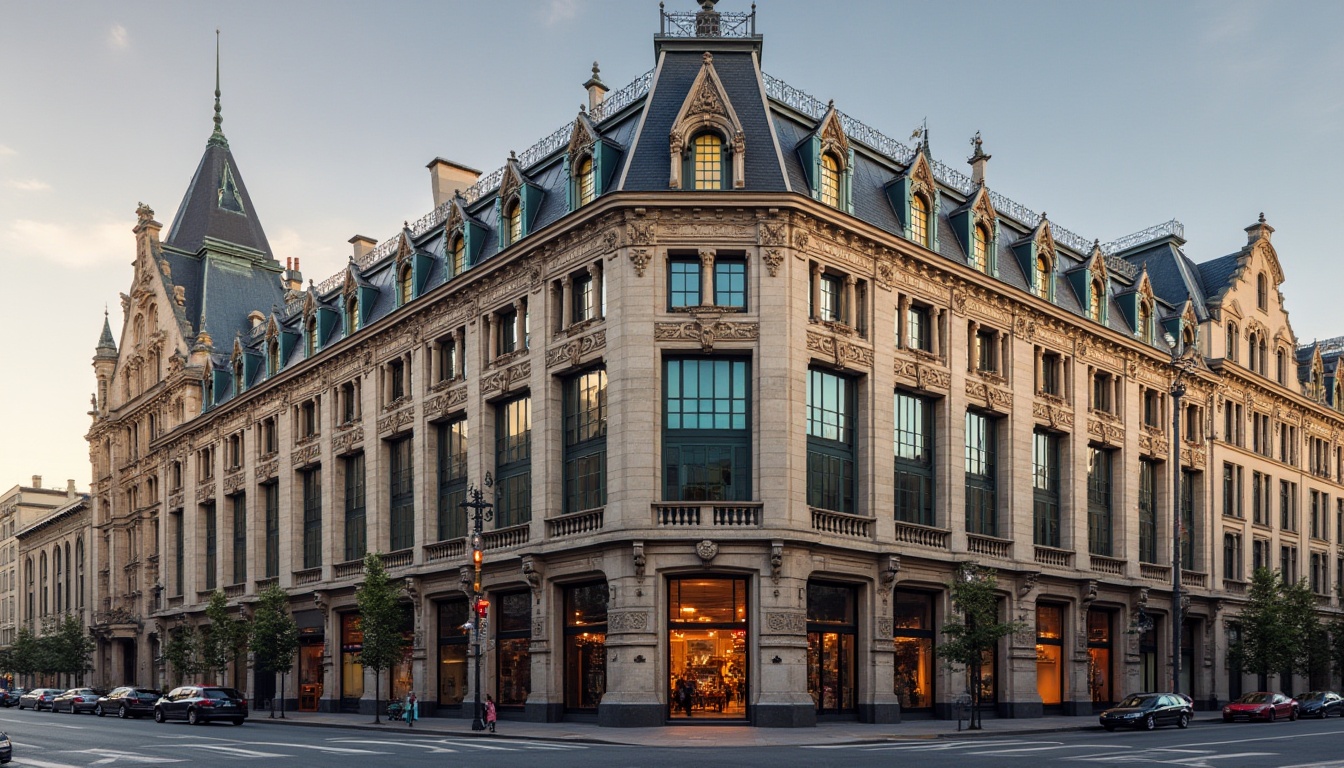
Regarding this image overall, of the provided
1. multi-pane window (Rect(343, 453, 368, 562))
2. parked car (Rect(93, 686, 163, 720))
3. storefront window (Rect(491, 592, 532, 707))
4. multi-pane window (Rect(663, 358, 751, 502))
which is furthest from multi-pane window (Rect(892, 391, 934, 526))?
parked car (Rect(93, 686, 163, 720))

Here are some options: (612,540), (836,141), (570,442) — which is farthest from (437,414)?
(836,141)

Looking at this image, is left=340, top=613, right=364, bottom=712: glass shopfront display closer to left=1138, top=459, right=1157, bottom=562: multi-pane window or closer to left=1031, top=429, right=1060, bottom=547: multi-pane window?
left=1031, top=429, right=1060, bottom=547: multi-pane window

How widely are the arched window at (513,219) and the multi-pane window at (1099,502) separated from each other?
2595cm

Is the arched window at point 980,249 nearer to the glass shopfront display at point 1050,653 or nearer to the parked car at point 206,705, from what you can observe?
the glass shopfront display at point 1050,653

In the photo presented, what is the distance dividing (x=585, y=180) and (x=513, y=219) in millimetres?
4793

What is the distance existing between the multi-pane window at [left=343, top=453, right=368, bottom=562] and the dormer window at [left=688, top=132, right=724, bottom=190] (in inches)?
937

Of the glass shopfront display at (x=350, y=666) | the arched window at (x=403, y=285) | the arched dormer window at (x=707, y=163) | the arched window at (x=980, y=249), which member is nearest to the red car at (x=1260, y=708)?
the arched window at (x=980, y=249)

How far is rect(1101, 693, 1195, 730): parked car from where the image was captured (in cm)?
4128

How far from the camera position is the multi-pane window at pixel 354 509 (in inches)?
2199

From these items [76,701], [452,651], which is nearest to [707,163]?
[452,651]

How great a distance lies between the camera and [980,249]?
49.2 metres

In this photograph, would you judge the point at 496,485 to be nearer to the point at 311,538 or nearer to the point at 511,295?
the point at 511,295

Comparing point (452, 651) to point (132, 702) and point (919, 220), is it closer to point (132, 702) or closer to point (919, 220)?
point (132, 702)

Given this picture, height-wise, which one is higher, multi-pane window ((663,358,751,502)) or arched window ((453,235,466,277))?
arched window ((453,235,466,277))
